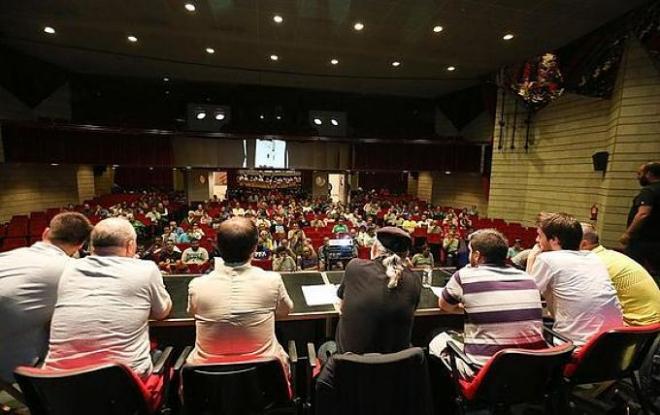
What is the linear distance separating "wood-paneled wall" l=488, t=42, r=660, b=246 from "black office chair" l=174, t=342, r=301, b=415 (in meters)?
7.99

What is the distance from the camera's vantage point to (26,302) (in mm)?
1735

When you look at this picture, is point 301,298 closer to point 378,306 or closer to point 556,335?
point 378,306

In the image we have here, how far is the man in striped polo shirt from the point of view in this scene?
5.90 feet

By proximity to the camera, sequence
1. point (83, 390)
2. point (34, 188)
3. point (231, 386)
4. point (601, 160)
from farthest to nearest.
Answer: point (34, 188) < point (601, 160) < point (231, 386) < point (83, 390)

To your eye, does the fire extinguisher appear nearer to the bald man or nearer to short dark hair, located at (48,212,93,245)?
the bald man

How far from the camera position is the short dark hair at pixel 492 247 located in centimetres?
193

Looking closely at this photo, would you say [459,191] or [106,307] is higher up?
[459,191]

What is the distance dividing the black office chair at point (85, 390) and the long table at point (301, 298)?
62cm

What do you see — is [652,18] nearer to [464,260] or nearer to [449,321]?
[464,260]

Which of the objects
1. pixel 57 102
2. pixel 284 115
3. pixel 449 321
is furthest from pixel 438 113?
pixel 57 102

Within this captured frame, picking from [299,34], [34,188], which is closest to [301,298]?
[299,34]

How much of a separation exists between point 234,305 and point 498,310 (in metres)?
1.41

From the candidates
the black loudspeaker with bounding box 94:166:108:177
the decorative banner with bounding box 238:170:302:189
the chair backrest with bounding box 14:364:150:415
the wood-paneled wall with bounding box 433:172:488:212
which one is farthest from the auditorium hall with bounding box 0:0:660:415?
the decorative banner with bounding box 238:170:302:189

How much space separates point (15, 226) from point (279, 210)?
21.6 ft
